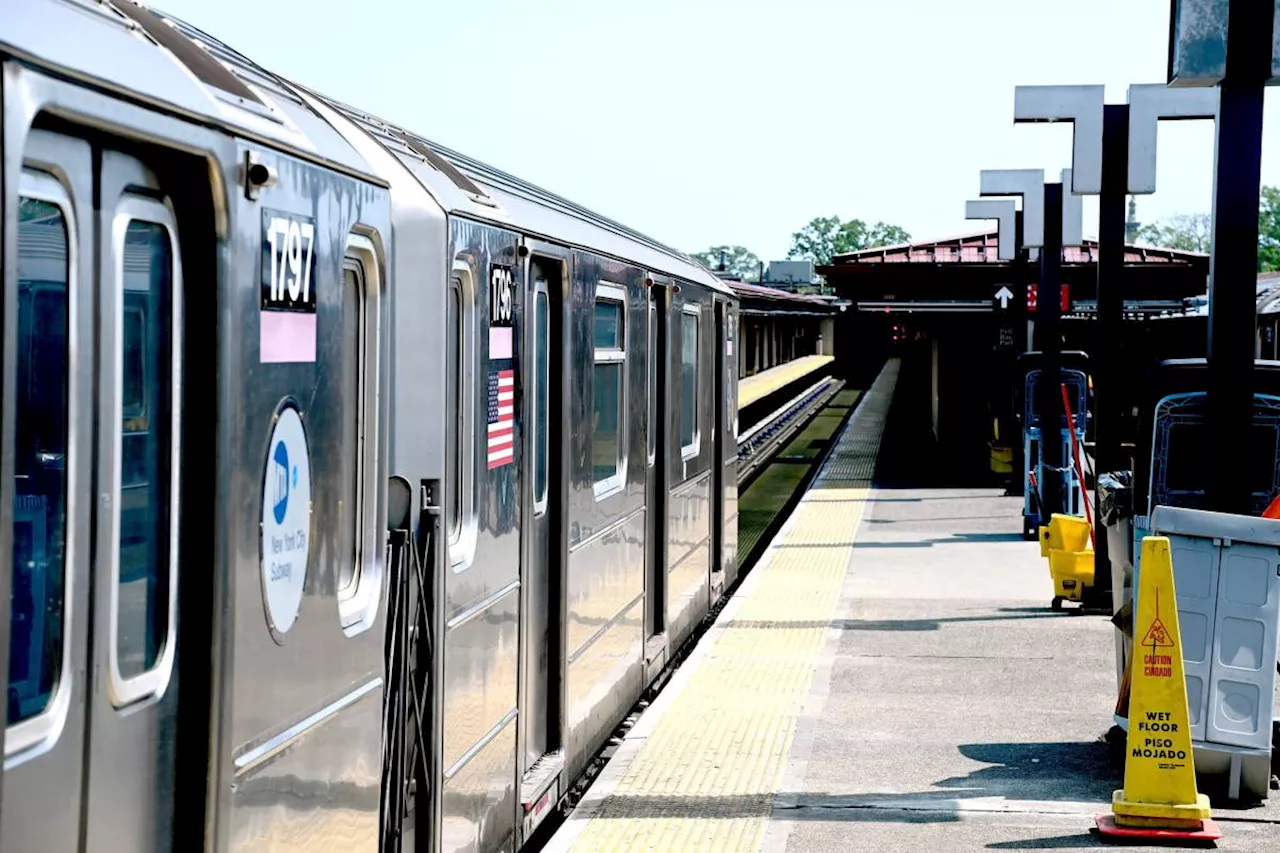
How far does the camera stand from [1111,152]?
1294 cm

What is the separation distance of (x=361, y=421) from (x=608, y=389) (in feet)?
11.8

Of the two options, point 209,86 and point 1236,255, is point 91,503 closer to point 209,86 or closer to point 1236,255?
point 209,86

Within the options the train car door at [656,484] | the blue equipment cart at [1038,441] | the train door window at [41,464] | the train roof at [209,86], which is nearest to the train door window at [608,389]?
the train car door at [656,484]

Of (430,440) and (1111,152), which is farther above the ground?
(1111,152)

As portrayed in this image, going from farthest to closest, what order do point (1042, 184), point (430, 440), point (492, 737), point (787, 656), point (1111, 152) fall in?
point (1042, 184) → point (1111, 152) → point (787, 656) → point (492, 737) → point (430, 440)

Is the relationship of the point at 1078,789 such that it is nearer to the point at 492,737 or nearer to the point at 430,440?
the point at 492,737

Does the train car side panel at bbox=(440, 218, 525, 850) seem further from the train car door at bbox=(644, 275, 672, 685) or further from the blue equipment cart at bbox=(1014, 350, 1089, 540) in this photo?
the blue equipment cart at bbox=(1014, 350, 1089, 540)

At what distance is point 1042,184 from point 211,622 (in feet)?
51.3

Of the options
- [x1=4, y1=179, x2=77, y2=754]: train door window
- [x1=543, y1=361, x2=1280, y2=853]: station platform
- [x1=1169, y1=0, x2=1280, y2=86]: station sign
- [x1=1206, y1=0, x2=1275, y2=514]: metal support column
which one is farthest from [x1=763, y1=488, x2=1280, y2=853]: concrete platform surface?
[x1=4, y1=179, x2=77, y2=754]: train door window

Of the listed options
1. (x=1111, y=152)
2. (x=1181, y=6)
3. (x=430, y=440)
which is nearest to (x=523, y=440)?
(x=430, y=440)

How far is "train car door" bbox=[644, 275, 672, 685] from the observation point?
9.01 m

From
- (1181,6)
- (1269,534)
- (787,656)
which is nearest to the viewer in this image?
(1269,534)

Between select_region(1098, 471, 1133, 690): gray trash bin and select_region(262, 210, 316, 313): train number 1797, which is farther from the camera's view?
select_region(1098, 471, 1133, 690): gray trash bin

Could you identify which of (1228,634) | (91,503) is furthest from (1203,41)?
(91,503)
